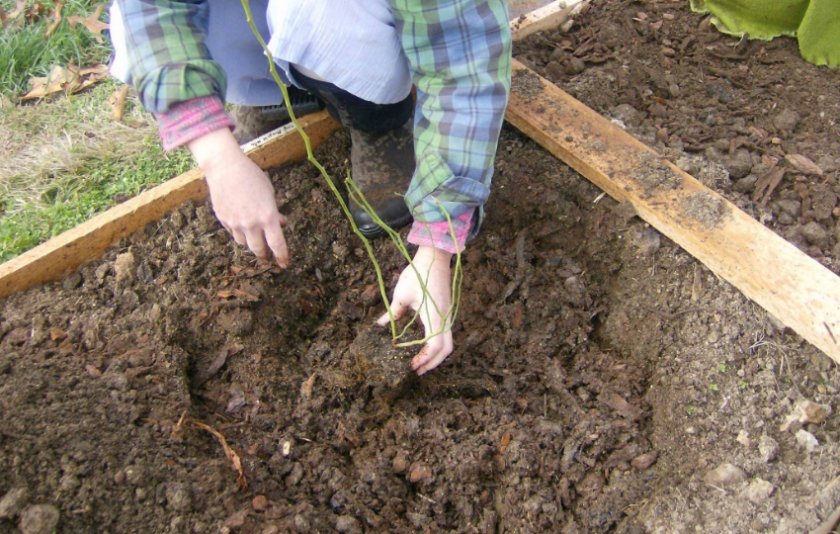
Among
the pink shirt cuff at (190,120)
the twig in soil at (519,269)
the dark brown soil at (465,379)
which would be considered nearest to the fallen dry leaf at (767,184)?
the dark brown soil at (465,379)

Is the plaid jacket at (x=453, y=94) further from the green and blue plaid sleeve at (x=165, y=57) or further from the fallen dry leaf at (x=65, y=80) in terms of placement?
the fallen dry leaf at (x=65, y=80)

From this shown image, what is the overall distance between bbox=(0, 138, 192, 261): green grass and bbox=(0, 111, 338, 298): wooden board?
37 centimetres

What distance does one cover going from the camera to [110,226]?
1.99 m

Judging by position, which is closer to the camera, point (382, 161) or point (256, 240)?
point (256, 240)

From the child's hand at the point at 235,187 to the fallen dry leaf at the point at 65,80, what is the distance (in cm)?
172

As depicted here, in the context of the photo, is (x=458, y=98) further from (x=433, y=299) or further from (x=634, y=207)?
(x=634, y=207)

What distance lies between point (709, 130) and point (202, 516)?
186 centimetres

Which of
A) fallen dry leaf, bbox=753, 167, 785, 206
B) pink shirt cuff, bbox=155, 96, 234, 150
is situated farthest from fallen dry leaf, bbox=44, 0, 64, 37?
fallen dry leaf, bbox=753, 167, 785, 206

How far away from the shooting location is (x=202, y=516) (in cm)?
148

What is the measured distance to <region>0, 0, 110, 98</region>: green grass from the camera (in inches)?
116

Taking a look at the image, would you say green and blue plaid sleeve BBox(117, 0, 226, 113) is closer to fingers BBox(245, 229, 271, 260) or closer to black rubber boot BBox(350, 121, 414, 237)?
fingers BBox(245, 229, 271, 260)

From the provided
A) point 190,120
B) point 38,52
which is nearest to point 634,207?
point 190,120

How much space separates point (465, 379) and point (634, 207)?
702 mm

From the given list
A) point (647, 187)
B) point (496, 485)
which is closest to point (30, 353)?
point (496, 485)
